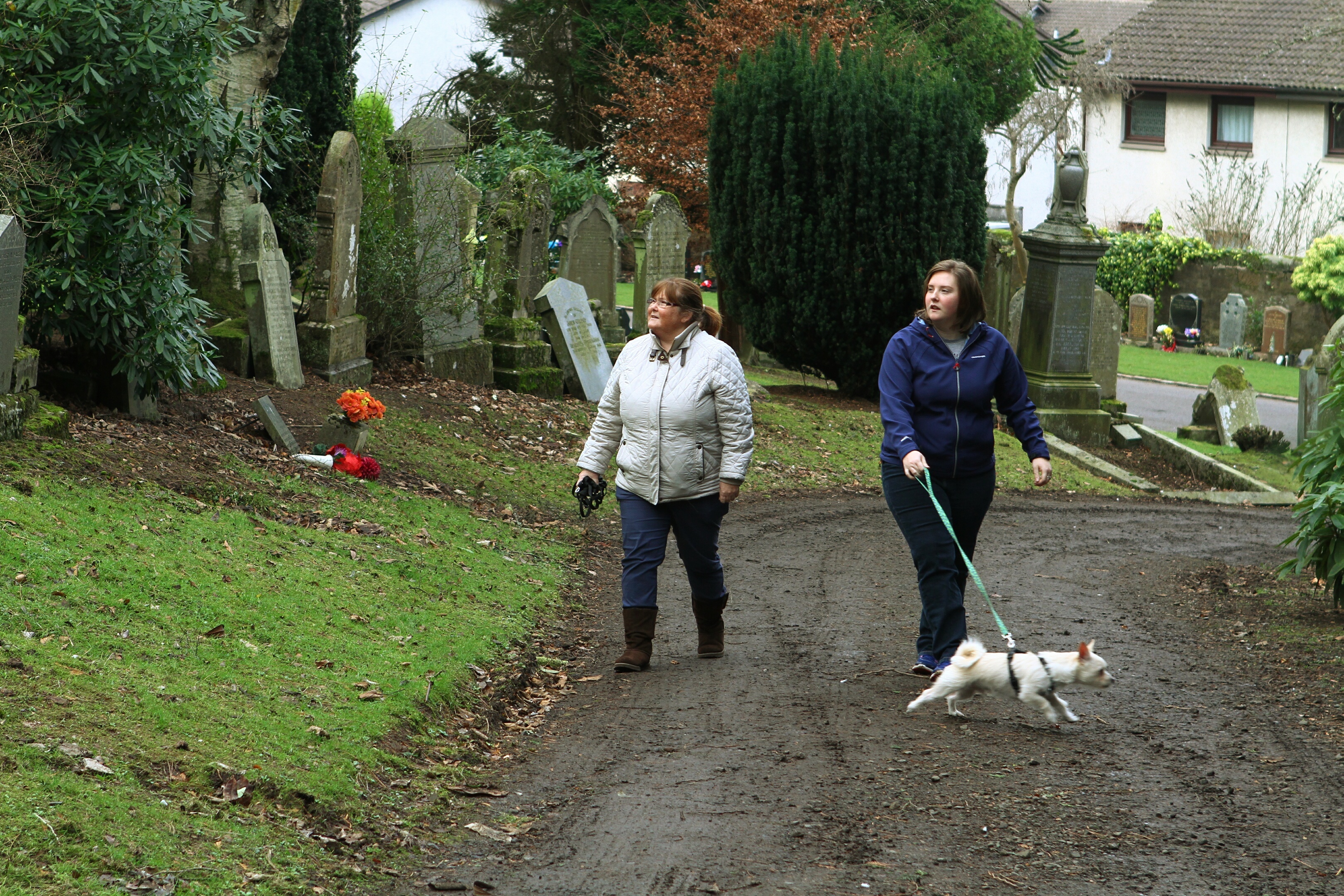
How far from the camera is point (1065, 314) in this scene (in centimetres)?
1689

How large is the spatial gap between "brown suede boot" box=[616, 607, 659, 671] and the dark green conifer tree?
1136 centimetres

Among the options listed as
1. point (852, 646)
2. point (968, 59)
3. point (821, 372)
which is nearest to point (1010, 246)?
point (821, 372)

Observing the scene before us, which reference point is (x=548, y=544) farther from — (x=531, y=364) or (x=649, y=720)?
(x=531, y=364)

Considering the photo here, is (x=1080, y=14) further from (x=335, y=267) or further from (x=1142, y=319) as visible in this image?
(x=335, y=267)

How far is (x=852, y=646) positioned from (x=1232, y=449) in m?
12.7

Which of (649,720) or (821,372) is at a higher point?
(821,372)

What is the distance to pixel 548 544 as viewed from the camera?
9375mm

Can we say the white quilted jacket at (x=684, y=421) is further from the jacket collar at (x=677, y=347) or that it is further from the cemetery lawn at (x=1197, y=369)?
the cemetery lawn at (x=1197, y=369)

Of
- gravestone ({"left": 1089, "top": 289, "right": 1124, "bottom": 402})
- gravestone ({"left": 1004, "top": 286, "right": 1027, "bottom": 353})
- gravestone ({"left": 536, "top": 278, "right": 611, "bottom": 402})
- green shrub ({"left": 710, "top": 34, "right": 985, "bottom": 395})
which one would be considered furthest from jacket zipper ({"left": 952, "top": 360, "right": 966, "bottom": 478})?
gravestone ({"left": 1089, "top": 289, "right": 1124, "bottom": 402})

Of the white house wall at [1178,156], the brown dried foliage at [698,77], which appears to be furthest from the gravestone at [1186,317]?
the brown dried foliage at [698,77]

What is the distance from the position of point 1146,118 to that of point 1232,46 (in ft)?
10.9

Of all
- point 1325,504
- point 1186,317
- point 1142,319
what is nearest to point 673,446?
point 1325,504

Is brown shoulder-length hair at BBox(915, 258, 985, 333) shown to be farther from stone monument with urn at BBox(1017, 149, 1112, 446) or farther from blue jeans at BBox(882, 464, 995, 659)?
stone monument with urn at BBox(1017, 149, 1112, 446)

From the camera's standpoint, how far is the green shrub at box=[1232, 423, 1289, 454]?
17.8 m
